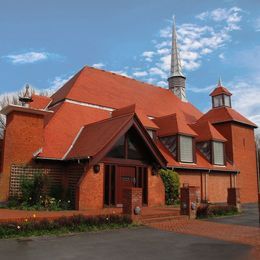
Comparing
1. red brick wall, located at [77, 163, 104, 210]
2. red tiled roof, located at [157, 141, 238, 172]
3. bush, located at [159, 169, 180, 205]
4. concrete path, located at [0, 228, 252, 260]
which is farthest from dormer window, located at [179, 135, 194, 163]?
concrete path, located at [0, 228, 252, 260]

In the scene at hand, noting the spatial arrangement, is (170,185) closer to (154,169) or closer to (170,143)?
(154,169)

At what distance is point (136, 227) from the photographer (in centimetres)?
1313

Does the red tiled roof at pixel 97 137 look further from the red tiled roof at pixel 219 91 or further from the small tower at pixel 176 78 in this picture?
the small tower at pixel 176 78

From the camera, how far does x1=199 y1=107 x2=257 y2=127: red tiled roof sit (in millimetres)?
29922

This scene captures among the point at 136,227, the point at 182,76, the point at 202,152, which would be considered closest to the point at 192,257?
the point at 136,227

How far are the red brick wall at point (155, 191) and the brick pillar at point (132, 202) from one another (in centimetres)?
544

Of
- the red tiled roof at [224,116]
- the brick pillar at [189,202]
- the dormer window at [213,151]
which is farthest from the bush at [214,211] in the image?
the red tiled roof at [224,116]

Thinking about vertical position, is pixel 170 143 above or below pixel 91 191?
above

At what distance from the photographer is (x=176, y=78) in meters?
38.6

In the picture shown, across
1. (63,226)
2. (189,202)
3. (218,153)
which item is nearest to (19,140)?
(63,226)

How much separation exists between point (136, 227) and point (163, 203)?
726 centimetres

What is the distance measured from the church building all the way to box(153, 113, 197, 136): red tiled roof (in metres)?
0.09

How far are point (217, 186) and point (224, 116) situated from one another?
681cm

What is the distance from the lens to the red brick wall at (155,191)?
19.6m
